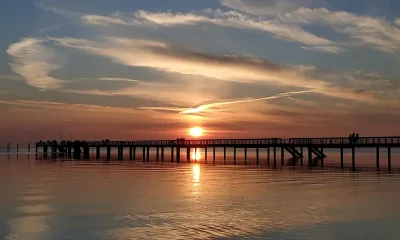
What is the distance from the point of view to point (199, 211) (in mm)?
21797

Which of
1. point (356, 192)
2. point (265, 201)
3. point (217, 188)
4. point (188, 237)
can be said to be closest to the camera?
point (188, 237)

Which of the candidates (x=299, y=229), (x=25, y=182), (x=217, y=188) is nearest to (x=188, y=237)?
(x=299, y=229)

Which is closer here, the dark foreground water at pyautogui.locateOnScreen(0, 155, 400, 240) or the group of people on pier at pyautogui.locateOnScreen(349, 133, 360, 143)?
the dark foreground water at pyautogui.locateOnScreen(0, 155, 400, 240)

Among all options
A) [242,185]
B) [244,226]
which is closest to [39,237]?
[244,226]

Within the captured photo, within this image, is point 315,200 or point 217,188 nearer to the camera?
point 315,200

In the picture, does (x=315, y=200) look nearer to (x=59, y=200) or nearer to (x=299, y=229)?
(x=299, y=229)

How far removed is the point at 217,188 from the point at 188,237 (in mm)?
15962

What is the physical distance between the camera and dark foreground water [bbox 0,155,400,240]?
56.1 feet

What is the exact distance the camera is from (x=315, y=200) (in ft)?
84.4

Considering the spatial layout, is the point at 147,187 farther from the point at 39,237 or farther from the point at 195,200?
the point at 39,237

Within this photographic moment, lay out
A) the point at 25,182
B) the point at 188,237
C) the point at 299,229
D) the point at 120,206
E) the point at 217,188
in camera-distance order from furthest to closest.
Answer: the point at 25,182, the point at 217,188, the point at 120,206, the point at 299,229, the point at 188,237

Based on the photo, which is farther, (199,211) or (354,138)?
(354,138)

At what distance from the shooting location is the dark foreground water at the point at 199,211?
17.1m

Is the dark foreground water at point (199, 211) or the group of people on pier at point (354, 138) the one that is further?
the group of people on pier at point (354, 138)
